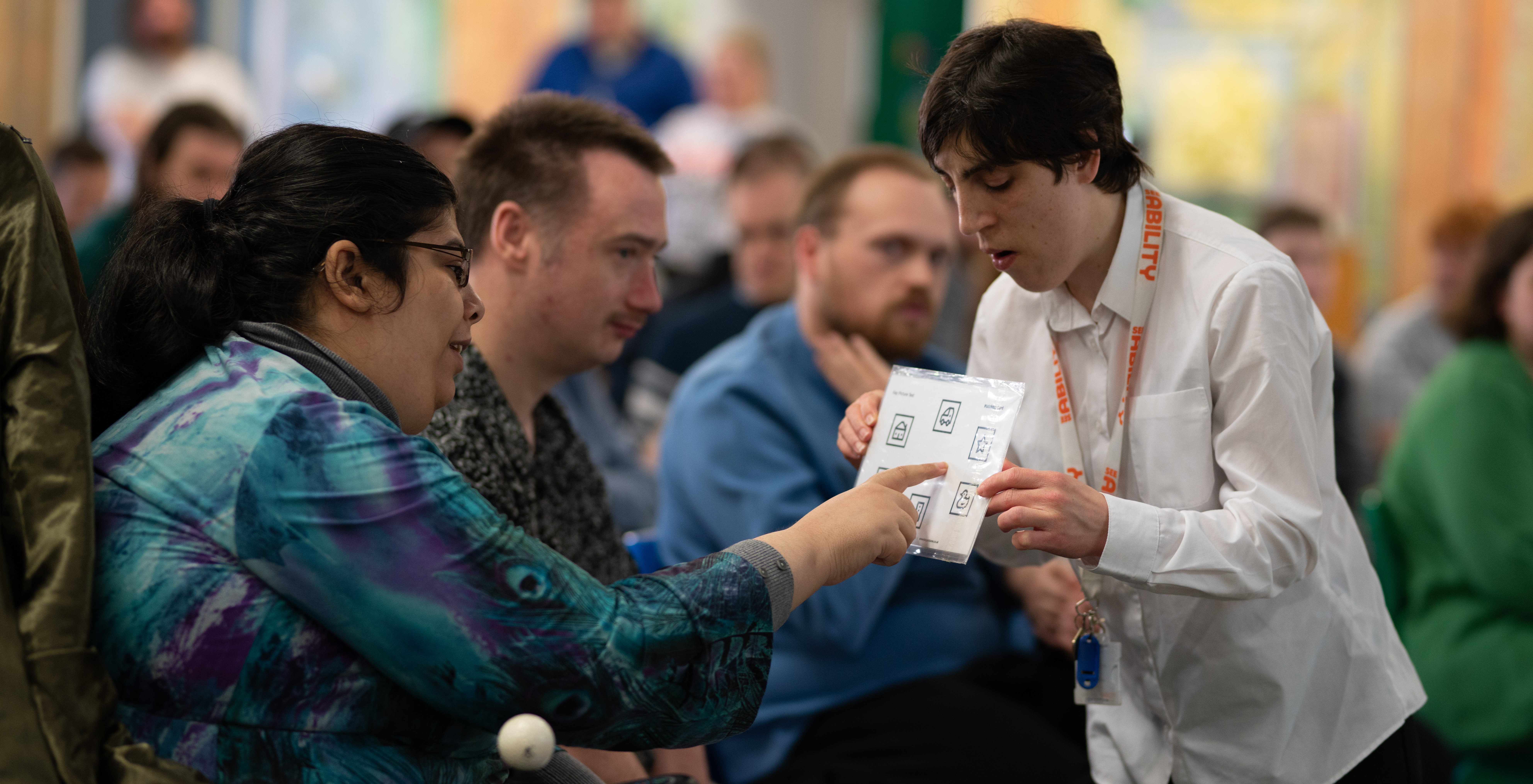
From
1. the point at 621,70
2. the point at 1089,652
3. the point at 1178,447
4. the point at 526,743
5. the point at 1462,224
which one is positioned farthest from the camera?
the point at 621,70

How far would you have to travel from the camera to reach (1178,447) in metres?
1.50

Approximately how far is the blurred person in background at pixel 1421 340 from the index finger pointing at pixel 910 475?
4.48 metres

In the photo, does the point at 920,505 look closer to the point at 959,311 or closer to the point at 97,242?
the point at 97,242

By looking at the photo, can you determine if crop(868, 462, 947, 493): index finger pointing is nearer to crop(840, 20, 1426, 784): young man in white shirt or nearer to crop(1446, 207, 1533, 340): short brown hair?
crop(840, 20, 1426, 784): young man in white shirt

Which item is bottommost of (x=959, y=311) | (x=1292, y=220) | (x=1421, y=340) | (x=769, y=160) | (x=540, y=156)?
(x=1421, y=340)

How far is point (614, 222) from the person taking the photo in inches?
86.4

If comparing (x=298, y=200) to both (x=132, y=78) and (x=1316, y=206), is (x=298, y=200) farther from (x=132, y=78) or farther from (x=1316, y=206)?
(x=1316, y=206)

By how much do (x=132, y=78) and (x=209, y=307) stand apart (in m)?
6.16

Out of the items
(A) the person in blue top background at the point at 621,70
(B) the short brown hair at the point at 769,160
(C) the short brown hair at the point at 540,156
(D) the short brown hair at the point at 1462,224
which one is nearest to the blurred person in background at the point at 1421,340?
(D) the short brown hair at the point at 1462,224

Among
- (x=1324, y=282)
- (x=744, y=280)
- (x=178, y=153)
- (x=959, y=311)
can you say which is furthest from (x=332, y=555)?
(x=1324, y=282)

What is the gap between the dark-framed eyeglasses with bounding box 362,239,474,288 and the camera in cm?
141

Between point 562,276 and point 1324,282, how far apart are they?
149 inches

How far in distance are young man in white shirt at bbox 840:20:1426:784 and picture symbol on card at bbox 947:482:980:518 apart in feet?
0.19

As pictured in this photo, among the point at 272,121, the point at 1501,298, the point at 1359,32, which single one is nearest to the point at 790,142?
the point at 1501,298
